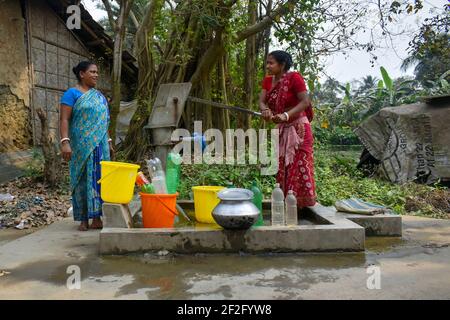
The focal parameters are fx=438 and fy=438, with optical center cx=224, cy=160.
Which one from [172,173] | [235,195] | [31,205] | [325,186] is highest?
[172,173]

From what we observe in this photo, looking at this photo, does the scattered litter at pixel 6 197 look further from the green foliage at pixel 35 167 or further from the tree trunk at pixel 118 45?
the tree trunk at pixel 118 45

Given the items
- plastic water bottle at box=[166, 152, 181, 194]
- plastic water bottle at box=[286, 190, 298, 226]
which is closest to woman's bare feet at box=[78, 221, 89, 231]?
plastic water bottle at box=[166, 152, 181, 194]

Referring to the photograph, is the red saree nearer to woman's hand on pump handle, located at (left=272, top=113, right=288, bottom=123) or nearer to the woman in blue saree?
woman's hand on pump handle, located at (left=272, top=113, right=288, bottom=123)

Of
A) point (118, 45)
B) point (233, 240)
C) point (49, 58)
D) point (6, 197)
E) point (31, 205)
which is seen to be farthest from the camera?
point (49, 58)

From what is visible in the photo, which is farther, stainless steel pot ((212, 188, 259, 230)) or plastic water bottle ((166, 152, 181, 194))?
plastic water bottle ((166, 152, 181, 194))

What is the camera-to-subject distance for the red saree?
3.96 meters

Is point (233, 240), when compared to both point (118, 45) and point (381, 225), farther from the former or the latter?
point (118, 45)

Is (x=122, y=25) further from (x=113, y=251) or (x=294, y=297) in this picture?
(x=294, y=297)

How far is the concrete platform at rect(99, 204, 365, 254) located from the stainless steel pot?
0.12 meters

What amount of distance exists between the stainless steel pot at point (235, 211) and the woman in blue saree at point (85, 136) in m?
1.37

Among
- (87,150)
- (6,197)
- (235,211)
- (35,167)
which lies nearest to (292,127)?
(235,211)

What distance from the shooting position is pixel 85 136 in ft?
12.7

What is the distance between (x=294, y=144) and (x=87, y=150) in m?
1.85
